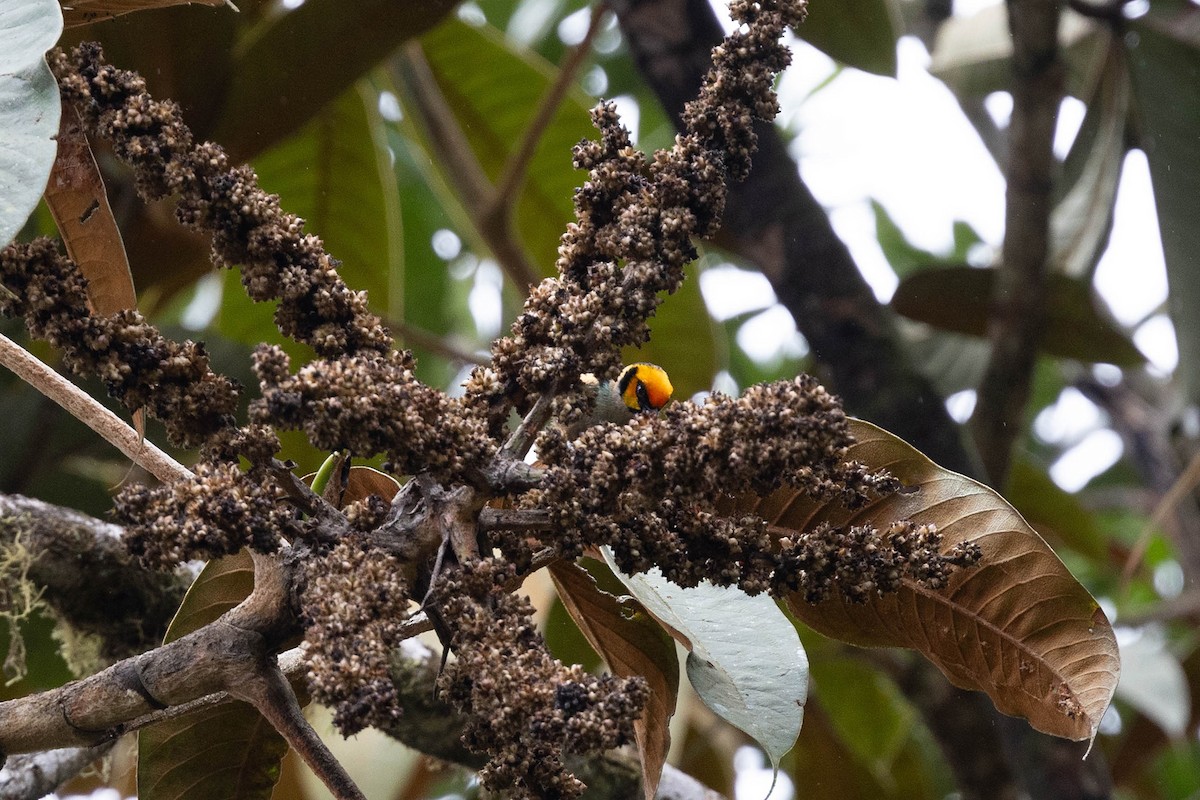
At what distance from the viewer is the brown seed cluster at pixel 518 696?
620 mm

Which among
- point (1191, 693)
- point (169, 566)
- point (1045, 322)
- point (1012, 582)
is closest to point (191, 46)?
point (169, 566)

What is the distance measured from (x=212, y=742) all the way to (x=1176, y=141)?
1.51 meters

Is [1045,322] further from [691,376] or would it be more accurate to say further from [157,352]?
[157,352]

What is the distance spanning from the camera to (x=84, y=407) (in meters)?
0.83

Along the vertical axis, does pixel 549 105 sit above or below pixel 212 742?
above

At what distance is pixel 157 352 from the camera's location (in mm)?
740

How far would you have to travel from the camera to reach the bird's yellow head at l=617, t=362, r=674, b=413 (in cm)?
119

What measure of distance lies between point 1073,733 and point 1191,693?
1847 millimetres

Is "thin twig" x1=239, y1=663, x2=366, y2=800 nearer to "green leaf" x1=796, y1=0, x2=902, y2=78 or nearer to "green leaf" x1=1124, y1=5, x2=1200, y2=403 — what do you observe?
"green leaf" x1=796, y1=0, x2=902, y2=78

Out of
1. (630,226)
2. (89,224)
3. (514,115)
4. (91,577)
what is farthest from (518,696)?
(514,115)

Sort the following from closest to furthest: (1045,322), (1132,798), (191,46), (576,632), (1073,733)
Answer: (1073,733)
(191,46)
(576,632)
(1045,322)
(1132,798)

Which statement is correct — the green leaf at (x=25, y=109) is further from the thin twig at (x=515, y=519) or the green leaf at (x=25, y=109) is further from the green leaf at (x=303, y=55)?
the green leaf at (x=303, y=55)

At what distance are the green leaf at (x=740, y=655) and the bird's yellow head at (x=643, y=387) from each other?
23cm

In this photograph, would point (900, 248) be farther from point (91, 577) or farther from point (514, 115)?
point (91, 577)
